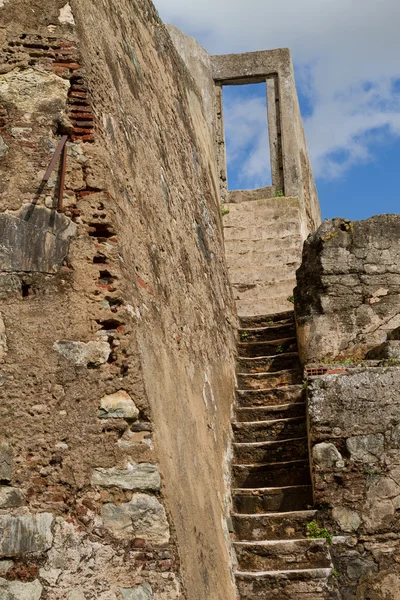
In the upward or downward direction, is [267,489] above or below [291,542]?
above

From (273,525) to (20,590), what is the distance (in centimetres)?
290

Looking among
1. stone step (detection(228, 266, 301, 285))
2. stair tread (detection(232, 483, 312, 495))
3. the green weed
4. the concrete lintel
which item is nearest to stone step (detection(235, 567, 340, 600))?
the green weed

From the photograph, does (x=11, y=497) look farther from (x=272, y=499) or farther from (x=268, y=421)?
(x=268, y=421)

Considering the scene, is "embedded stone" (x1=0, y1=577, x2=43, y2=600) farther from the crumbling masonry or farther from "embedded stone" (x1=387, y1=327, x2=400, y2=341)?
"embedded stone" (x1=387, y1=327, x2=400, y2=341)

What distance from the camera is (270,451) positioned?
7.79m

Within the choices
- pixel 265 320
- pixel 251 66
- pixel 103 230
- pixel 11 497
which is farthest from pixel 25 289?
pixel 251 66

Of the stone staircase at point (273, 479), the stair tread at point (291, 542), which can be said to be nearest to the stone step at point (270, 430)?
the stone staircase at point (273, 479)

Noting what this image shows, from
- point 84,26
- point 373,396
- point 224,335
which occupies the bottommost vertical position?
point 373,396

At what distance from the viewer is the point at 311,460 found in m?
7.16

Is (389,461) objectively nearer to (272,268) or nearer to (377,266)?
(377,266)

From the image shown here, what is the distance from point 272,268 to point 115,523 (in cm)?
671

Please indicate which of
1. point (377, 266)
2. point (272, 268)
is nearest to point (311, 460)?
point (377, 266)

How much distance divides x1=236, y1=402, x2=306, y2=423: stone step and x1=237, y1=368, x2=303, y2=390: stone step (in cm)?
43

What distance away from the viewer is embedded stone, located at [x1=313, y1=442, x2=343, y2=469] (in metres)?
7.05
